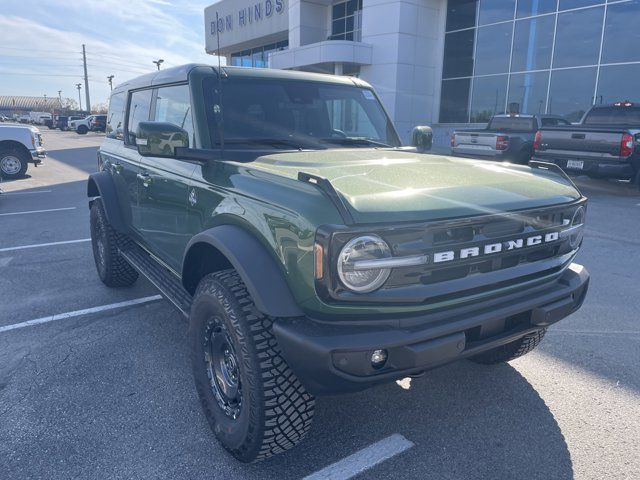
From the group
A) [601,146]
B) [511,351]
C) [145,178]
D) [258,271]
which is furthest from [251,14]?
[258,271]

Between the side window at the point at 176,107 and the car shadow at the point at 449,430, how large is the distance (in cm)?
192

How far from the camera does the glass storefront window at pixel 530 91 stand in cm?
1847

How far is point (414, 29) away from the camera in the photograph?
2123 cm

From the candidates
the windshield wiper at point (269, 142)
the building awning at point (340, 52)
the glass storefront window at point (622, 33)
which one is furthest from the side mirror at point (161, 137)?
the building awning at point (340, 52)

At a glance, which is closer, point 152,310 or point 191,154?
point 191,154

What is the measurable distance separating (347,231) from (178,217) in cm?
160

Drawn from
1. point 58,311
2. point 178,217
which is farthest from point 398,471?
point 58,311

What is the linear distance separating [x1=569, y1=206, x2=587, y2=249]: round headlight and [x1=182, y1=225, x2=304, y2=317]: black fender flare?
1.70 metres

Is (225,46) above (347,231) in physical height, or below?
above

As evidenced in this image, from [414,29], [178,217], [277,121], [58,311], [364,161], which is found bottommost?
[58,311]

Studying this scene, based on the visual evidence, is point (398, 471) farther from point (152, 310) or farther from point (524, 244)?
point (152, 310)

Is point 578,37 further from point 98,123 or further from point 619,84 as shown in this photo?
point 98,123

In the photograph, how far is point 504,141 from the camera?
1177 centimetres

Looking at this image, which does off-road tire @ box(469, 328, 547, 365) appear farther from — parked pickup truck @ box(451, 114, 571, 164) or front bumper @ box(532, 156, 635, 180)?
parked pickup truck @ box(451, 114, 571, 164)
